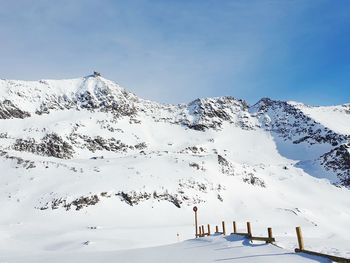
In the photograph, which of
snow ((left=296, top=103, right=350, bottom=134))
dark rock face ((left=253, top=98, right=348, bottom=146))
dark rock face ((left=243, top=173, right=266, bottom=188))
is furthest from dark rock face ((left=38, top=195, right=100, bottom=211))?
snow ((left=296, top=103, right=350, bottom=134))

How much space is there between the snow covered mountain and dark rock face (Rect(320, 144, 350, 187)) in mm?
282

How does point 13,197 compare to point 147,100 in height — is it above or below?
below

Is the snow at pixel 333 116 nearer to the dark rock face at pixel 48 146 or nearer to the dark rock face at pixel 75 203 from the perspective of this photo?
the dark rock face at pixel 48 146

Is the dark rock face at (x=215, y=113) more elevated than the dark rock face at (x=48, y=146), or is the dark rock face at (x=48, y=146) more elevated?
the dark rock face at (x=215, y=113)

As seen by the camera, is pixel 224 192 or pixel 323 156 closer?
pixel 224 192

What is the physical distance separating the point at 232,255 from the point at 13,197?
39764 mm

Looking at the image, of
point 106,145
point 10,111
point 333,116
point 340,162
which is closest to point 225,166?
point 340,162

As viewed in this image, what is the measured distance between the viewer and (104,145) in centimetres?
9644

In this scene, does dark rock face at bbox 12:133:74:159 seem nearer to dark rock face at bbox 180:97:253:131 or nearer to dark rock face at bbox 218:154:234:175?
dark rock face at bbox 218:154:234:175

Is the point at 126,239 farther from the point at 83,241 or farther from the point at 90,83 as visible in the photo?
the point at 90,83

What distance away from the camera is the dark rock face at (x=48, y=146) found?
8281cm

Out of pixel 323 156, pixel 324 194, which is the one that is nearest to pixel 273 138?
pixel 323 156

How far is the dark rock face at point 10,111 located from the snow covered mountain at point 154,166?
506 millimetres

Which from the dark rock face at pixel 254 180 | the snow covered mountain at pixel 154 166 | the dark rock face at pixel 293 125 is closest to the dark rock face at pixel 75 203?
the snow covered mountain at pixel 154 166
